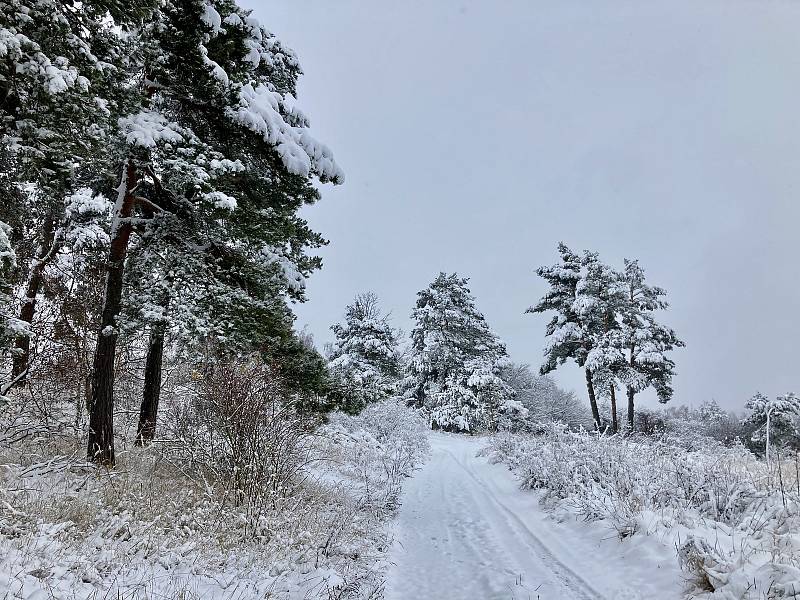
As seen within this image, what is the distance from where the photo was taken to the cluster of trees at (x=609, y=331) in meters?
23.5

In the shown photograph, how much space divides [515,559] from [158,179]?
8329 mm

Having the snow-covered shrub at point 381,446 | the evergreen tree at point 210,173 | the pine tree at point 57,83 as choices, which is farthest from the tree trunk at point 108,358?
the snow-covered shrub at point 381,446

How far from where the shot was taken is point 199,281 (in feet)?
26.4

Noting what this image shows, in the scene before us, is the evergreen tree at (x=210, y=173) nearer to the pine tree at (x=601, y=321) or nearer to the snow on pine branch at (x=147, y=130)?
the snow on pine branch at (x=147, y=130)

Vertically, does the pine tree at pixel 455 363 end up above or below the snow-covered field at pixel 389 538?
above

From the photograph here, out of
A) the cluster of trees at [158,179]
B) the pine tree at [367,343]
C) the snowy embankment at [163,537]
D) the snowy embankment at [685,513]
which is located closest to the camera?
the snowy embankment at [163,537]

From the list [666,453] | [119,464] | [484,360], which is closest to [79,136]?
[119,464]

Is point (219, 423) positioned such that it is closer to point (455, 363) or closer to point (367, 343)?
point (367, 343)

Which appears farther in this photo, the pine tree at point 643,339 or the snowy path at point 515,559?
the pine tree at point 643,339

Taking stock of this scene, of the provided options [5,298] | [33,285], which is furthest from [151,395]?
[33,285]

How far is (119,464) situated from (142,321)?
2.31m

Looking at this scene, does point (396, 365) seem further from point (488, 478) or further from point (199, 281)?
point (199, 281)

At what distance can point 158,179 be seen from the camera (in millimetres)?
8195

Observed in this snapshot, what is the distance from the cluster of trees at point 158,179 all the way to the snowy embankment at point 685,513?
19.3 feet
